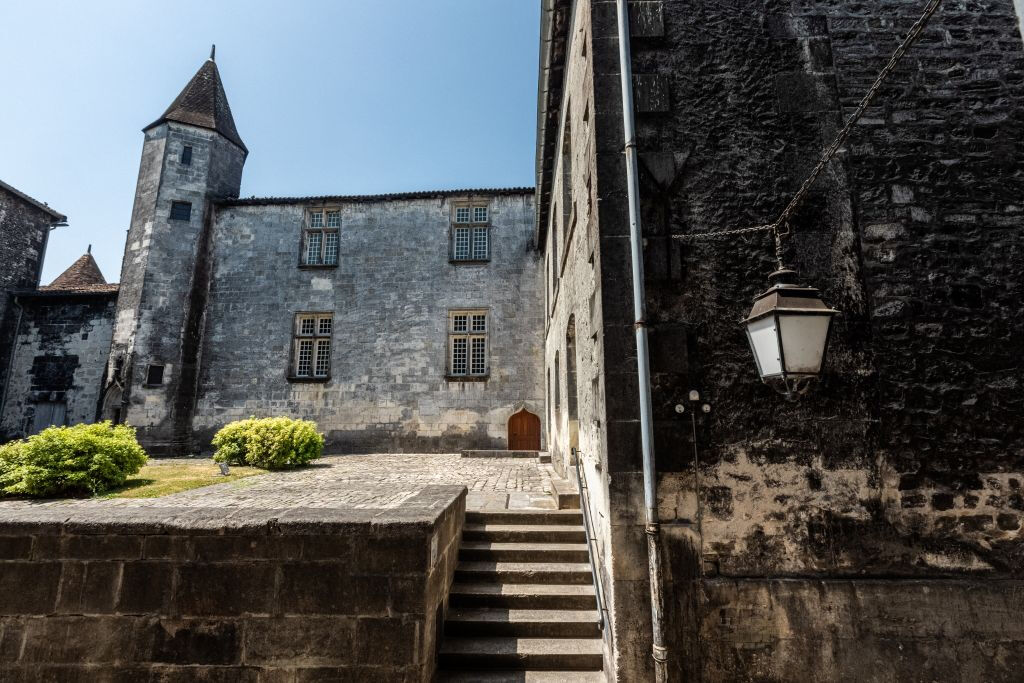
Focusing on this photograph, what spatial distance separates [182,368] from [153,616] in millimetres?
14263

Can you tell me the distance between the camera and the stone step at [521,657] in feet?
12.0

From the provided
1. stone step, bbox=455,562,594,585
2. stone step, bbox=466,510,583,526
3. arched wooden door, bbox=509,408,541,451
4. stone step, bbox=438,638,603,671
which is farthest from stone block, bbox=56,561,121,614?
arched wooden door, bbox=509,408,541,451

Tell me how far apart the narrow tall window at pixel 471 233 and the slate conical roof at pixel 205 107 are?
878cm

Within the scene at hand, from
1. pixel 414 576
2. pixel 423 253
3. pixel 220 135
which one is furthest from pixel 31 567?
pixel 220 135

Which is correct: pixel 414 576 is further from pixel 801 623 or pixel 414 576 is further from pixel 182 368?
pixel 182 368

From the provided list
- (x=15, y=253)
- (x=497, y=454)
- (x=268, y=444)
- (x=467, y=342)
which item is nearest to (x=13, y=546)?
(x=268, y=444)

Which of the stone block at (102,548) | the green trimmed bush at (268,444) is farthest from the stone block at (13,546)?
the green trimmed bush at (268,444)

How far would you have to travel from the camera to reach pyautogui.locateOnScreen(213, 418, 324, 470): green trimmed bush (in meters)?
10.4

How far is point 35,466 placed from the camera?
671cm

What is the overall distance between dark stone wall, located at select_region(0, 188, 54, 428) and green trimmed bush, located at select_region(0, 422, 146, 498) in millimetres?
13126

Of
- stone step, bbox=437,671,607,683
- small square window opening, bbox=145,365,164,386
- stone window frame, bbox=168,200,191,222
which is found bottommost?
stone step, bbox=437,671,607,683

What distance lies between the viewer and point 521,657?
12.1ft

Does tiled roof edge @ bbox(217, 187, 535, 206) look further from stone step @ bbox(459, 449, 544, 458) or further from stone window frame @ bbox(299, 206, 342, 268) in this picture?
stone step @ bbox(459, 449, 544, 458)

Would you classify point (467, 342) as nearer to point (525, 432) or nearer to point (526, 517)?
point (525, 432)
